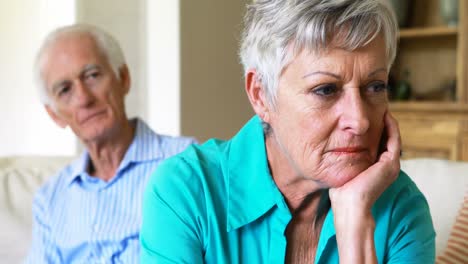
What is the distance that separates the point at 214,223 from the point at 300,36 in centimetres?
40

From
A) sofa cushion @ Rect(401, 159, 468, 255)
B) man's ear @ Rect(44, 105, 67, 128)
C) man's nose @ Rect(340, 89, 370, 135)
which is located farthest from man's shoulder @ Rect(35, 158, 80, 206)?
man's nose @ Rect(340, 89, 370, 135)

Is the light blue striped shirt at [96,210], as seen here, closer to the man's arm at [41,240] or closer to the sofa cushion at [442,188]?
the man's arm at [41,240]

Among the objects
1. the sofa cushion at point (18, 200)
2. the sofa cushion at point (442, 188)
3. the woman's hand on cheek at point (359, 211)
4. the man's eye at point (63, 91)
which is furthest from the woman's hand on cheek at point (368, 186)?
the sofa cushion at point (18, 200)

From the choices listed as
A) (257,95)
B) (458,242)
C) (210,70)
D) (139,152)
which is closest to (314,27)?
(257,95)

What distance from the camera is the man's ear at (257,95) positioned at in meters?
1.22

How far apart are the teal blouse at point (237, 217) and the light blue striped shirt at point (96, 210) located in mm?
600

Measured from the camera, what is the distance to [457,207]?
5.45 feet

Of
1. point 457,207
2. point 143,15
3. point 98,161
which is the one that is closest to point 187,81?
point 143,15

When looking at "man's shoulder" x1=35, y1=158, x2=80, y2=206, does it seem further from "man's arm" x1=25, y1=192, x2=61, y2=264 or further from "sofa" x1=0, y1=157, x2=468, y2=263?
"sofa" x1=0, y1=157, x2=468, y2=263

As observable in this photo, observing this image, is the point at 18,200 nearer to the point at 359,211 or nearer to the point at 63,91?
the point at 63,91

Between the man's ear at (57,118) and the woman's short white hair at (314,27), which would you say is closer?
the woman's short white hair at (314,27)

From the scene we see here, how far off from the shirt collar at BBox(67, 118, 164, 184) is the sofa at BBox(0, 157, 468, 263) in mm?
264

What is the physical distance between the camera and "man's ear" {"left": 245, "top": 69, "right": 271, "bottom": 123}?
1.22 meters

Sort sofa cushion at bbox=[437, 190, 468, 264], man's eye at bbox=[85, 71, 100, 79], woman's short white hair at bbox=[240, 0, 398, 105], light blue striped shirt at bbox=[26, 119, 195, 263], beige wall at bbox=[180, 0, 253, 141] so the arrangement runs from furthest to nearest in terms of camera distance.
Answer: beige wall at bbox=[180, 0, 253, 141] < man's eye at bbox=[85, 71, 100, 79] < light blue striped shirt at bbox=[26, 119, 195, 263] < sofa cushion at bbox=[437, 190, 468, 264] < woman's short white hair at bbox=[240, 0, 398, 105]
